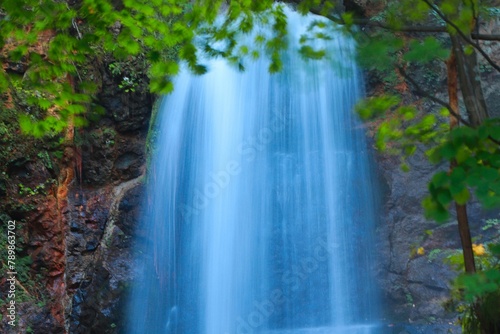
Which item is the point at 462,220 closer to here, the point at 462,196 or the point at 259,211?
the point at 462,196

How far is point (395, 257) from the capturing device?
8586mm

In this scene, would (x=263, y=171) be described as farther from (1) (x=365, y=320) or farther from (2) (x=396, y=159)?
(1) (x=365, y=320)

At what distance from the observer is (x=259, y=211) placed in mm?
9141

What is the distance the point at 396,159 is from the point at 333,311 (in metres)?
3.08

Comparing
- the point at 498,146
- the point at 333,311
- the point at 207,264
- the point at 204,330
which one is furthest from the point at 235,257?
the point at 498,146
